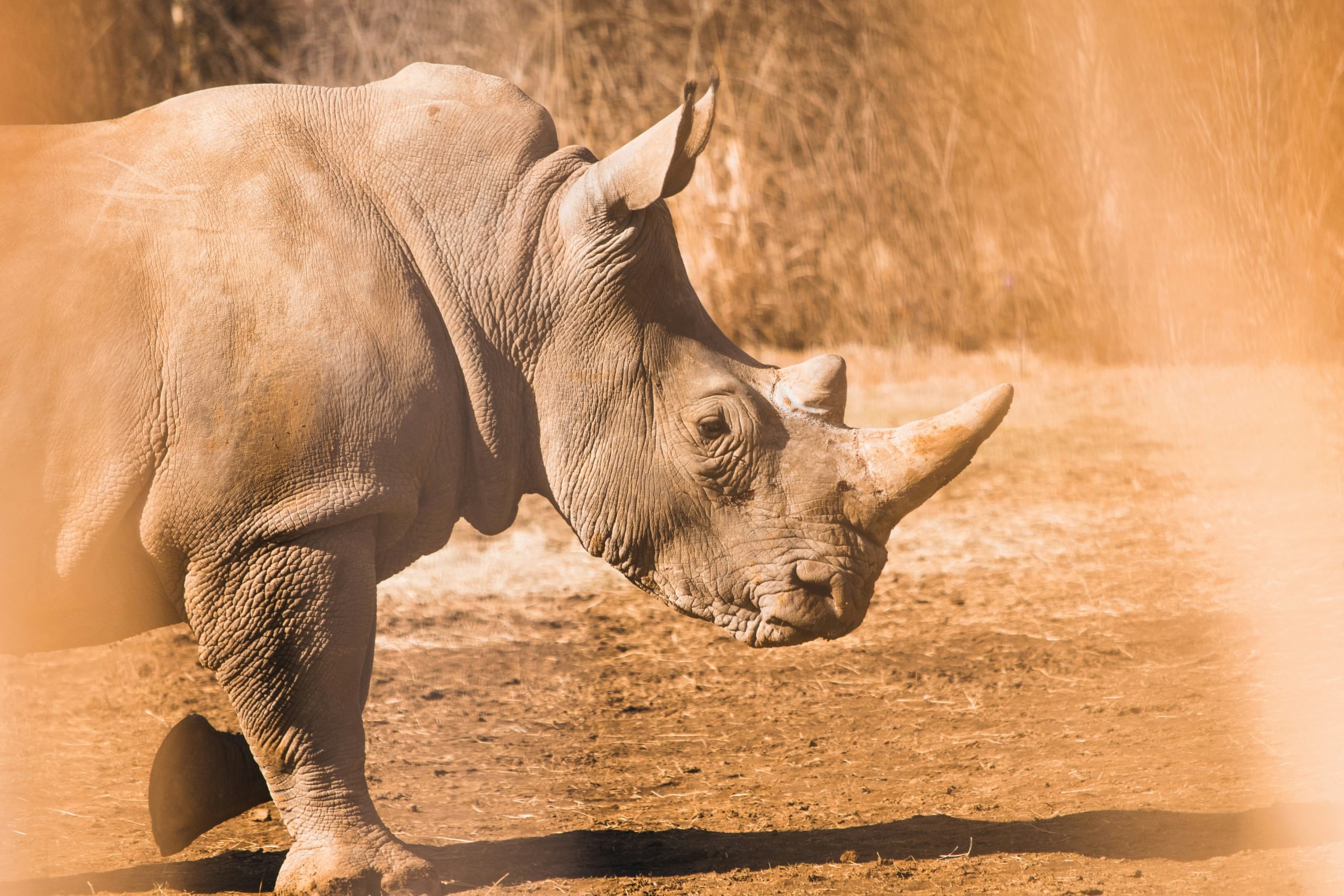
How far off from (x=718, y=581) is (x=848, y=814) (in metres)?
0.99

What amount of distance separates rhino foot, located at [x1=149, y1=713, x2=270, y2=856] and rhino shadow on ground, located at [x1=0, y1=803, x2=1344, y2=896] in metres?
0.20

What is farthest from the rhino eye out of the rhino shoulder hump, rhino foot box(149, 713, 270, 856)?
rhino foot box(149, 713, 270, 856)

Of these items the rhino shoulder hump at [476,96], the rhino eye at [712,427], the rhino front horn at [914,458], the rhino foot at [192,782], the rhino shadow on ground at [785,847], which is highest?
the rhino shoulder hump at [476,96]

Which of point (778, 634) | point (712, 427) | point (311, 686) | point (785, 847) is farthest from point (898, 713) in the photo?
point (311, 686)

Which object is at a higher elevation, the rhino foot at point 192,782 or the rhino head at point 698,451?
the rhino head at point 698,451

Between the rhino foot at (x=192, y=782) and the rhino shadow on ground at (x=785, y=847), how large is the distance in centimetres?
20

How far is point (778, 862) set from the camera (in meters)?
3.83

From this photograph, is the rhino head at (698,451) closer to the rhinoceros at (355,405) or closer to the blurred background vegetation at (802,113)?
the rhinoceros at (355,405)

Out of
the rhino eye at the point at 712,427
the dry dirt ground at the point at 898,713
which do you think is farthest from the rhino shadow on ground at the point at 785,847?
the rhino eye at the point at 712,427

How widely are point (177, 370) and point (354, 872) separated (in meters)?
1.19

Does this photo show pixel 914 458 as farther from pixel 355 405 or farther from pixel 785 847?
pixel 355 405

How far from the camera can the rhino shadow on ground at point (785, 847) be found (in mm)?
3740

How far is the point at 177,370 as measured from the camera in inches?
124

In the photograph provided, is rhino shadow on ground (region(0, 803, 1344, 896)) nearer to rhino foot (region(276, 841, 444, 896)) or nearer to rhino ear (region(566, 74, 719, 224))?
rhino foot (region(276, 841, 444, 896))
